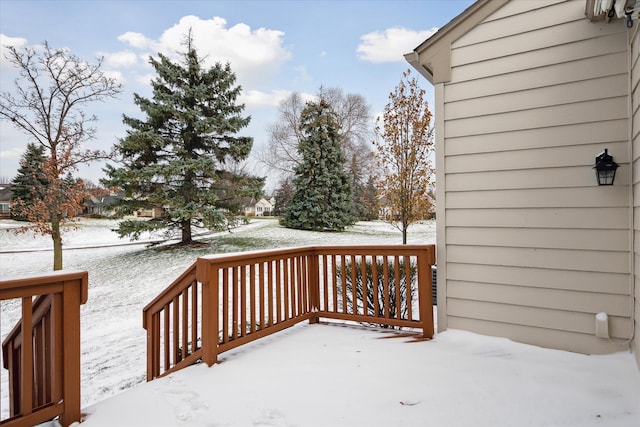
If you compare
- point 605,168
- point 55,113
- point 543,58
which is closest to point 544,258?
point 605,168

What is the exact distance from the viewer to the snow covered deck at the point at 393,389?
1896 mm

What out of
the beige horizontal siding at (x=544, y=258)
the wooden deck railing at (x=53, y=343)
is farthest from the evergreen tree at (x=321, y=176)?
the wooden deck railing at (x=53, y=343)

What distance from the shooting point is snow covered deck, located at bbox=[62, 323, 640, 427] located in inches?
74.7

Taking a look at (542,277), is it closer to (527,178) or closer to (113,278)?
(527,178)

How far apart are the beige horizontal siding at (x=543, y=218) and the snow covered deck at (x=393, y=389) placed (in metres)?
0.91

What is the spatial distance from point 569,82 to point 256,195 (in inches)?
405

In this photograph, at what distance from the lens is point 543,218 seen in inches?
109

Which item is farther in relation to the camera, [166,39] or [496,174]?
[166,39]

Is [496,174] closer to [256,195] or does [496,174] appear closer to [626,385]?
[626,385]

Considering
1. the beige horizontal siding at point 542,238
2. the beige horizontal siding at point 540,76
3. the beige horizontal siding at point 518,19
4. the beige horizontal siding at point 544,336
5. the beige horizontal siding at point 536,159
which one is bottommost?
the beige horizontal siding at point 544,336

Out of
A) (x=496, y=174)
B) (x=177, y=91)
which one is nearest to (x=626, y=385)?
(x=496, y=174)

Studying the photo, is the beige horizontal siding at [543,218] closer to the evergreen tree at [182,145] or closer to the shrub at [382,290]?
the shrub at [382,290]

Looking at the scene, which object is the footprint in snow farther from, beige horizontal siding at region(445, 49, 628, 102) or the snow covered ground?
beige horizontal siding at region(445, 49, 628, 102)

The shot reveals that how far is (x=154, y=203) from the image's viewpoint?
11.6m
